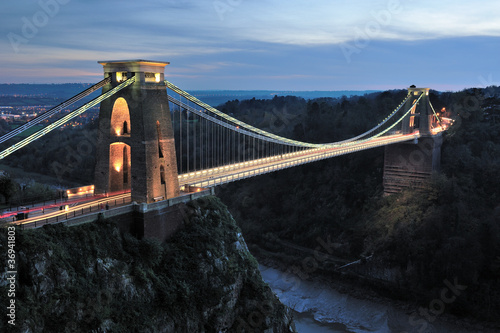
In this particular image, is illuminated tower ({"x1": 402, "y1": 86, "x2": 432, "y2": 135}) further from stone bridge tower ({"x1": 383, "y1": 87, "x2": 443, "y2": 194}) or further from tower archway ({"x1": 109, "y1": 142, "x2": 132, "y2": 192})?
tower archway ({"x1": 109, "y1": 142, "x2": 132, "y2": 192})

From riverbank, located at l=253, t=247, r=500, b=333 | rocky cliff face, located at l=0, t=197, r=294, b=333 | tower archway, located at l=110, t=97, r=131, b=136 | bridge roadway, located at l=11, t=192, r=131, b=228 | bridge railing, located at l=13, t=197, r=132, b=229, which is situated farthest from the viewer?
riverbank, located at l=253, t=247, r=500, b=333

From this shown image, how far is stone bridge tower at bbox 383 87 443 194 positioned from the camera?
38.3 m

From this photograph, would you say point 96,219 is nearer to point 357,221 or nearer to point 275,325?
point 275,325

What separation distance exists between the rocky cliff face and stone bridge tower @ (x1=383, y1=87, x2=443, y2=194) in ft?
72.4

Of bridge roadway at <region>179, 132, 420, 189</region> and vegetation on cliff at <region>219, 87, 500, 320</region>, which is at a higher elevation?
bridge roadway at <region>179, 132, 420, 189</region>

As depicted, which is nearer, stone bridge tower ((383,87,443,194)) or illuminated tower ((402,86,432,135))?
stone bridge tower ((383,87,443,194))

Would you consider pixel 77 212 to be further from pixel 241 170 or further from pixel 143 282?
pixel 241 170

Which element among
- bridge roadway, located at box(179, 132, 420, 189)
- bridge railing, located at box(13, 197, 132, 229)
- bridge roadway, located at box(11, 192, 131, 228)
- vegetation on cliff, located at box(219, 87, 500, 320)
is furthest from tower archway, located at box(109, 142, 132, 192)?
vegetation on cliff, located at box(219, 87, 500, 320)

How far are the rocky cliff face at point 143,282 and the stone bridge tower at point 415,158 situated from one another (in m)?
22.1

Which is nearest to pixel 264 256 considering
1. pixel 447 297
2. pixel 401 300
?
pixel 401 300

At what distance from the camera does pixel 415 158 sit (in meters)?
38.7

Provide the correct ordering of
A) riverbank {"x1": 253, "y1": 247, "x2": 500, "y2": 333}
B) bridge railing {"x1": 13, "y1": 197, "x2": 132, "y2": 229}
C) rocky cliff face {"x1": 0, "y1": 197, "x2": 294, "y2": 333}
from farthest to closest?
riverbank {"x1": 253, "y1": 247, "x2": 500, "y2": 333}
bridge railing {"x1": 13, "y1": 197, "x2": 132, "y2": 229}
rocky cliff face {"x1": 0, "y1": 197, "x2": 294, "y2": 333}

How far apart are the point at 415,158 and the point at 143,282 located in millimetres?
28511

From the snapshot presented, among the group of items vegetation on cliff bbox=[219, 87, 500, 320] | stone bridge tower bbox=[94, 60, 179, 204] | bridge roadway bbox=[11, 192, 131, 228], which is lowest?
vegetation on cliff bbox=[219, 87, 500, 320]
